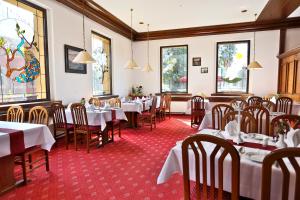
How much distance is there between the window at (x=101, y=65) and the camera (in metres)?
6.25

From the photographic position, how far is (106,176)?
282cm

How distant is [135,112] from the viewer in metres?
5.71

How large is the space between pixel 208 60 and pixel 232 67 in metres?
0.93

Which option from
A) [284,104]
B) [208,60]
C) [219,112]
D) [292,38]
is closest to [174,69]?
[208,60]

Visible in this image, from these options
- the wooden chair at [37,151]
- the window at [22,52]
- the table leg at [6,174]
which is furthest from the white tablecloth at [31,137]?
the window at [22,52]

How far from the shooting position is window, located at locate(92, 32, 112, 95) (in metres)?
6.25

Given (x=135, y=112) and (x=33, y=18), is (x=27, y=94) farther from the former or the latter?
(x=135, y=112)

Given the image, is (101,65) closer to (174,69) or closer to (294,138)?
(174,69)

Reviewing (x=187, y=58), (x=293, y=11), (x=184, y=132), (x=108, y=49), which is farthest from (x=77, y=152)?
(x=293, y=11)

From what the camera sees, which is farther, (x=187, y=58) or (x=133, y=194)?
(x=187, y=58)

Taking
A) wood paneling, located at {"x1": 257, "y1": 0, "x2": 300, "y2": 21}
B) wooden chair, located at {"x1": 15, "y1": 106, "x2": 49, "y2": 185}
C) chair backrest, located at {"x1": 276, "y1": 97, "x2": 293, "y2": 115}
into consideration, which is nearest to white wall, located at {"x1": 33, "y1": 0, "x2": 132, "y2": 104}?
wooden chair, located at {"x1": 15, "y1": 106, "x2": 49, "y2": 185}

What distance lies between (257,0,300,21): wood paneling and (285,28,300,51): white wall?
65cm

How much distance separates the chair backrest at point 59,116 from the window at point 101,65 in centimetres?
220

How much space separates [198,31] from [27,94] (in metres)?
6.16
